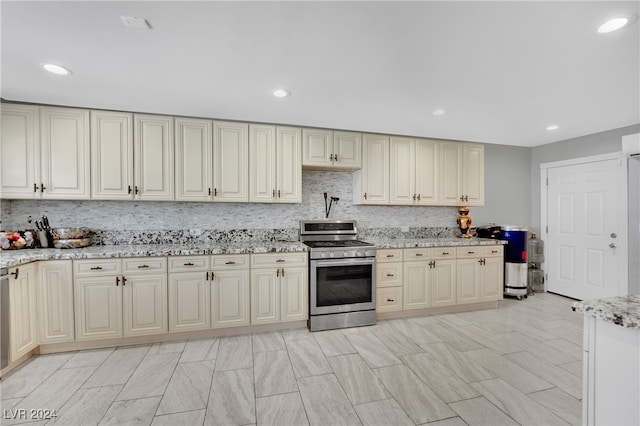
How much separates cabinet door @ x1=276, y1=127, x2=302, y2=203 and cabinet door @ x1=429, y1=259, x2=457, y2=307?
2013mm

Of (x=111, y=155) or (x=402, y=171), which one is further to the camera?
(x=402, y=171)

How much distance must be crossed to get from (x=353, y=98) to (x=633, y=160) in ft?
6.61

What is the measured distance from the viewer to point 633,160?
55.2 inches

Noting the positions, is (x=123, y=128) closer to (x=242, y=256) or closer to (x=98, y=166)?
(x=98, y=166)

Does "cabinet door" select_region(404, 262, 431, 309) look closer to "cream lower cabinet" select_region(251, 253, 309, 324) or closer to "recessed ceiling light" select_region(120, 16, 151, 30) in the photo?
"cream lower cabinet" select_region(251, 253, 309, 324)

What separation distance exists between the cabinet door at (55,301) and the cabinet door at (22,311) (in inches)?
2.0

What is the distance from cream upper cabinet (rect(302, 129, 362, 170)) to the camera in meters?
3.56

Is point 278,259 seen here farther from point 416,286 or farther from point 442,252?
point 442,252

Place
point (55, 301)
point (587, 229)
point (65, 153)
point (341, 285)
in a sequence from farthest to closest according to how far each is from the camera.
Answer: point (587, 229) → point (341, 285) → point (65, 153) → point (55, 301)

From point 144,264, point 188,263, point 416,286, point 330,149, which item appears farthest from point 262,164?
point 416,286

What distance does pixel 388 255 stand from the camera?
352 cm

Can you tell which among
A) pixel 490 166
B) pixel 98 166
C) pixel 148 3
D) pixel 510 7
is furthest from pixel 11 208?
pixel 490 166

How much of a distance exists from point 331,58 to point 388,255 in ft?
7.65

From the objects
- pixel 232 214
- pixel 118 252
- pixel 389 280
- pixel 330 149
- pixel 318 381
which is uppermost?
pixel 330 149
